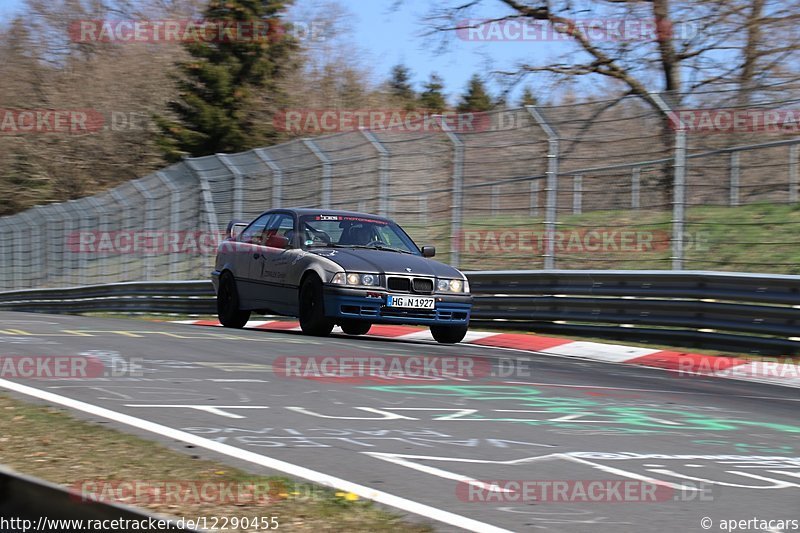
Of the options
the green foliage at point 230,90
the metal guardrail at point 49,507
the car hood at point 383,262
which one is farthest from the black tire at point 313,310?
the green foliage at point 230,90

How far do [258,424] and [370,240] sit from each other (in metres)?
6.65

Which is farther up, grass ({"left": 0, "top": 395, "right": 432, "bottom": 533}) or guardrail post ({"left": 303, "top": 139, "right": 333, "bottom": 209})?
guardrail post ({"left": 303, "top": 139, "right": 333, "bottom": 209})

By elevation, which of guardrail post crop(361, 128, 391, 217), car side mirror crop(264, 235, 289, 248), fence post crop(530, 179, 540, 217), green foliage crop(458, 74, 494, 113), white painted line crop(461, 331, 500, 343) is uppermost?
green foliage crop(458, 74, 494, 113)

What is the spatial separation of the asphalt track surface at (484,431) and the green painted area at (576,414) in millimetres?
15

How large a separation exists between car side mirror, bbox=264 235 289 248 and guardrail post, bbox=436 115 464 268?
3269 mm

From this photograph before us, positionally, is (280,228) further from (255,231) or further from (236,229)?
(236,229)

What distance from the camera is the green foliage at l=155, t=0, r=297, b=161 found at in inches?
1689

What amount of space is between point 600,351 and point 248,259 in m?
4.52

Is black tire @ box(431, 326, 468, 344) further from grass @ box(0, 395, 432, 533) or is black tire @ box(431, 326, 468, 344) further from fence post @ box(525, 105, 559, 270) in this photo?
grass @ box(0, 395, 432, 533)

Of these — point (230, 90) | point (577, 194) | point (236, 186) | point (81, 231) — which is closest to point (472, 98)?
point (230, 90)

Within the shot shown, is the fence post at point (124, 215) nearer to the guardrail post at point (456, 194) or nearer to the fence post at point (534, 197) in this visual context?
the guardrail post at point (456, 194)

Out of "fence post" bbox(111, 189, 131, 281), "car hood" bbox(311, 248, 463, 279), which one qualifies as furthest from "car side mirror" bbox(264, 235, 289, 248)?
"fence post" bbox(111, 189, 131, 281)

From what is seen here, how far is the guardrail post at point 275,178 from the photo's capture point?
18.9 m

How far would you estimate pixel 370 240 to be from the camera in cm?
1243
